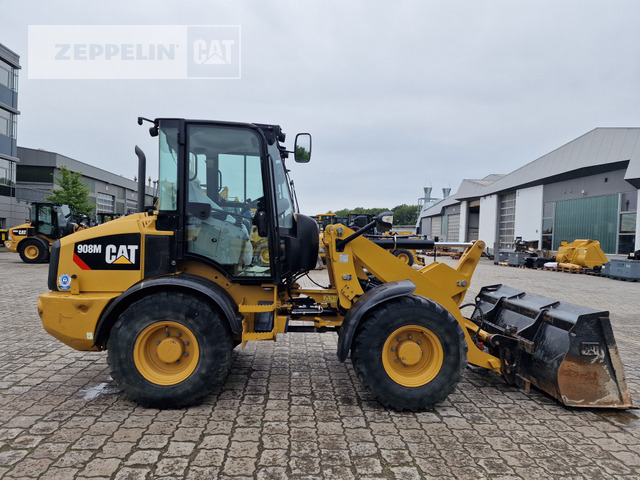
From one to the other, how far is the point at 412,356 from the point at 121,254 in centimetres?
277

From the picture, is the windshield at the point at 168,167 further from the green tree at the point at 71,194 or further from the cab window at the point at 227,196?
the green tree at the point at 71,194

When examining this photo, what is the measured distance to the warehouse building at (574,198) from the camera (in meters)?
22.2

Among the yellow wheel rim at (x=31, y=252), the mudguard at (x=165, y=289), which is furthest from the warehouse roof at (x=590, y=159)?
the yellow wheel rim at (x=31, y=252)

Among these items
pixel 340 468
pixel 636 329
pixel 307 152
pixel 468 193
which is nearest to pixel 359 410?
pixel 340 468

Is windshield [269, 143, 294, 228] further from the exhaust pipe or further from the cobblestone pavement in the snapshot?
the cobblestone pavement

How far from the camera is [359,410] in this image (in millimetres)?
3594

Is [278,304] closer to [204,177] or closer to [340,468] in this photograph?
[204,177]

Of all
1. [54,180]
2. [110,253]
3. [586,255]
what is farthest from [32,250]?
[54,180]

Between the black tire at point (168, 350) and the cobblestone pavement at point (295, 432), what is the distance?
17 centimetres

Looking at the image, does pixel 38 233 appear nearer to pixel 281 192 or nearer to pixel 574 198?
pixel 281 192

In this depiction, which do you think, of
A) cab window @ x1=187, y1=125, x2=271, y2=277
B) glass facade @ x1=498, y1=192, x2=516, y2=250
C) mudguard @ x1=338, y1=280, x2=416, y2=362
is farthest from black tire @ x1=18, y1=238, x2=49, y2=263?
glass facade @ x1=498, y1=192, x2=516, y2=250

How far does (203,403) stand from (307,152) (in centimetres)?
255

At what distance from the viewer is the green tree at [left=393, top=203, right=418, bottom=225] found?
96431 millimetres

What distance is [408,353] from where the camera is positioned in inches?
143
